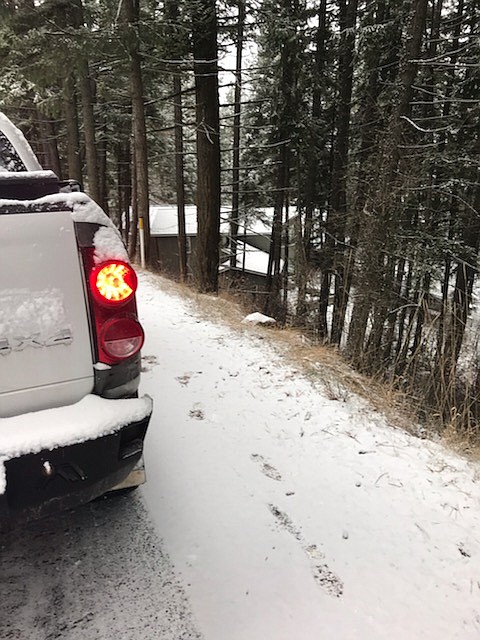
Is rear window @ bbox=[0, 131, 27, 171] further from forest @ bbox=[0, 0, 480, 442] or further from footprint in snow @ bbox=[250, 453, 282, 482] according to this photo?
forest @ bbox=[0, 0, 480, 442]

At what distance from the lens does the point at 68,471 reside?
1.77 meters

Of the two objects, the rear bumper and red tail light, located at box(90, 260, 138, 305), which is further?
red tail light, located at box(90, 260, 138, 305)

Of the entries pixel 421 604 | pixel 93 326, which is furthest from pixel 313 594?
pixel 93 326

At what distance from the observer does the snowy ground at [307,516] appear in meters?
1.92

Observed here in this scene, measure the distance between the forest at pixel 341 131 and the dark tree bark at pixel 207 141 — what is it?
Result: 0.03 meters

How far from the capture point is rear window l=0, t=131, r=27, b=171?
2.54 metres

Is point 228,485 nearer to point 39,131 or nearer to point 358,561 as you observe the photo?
point 358,561

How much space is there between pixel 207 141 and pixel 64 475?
27.0 ft

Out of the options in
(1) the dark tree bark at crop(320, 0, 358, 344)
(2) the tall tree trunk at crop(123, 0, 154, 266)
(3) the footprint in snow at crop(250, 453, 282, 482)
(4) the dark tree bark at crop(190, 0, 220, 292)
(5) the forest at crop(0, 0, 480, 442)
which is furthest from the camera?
(1) the dark tree bark at crop(320, 0, 358, 344)

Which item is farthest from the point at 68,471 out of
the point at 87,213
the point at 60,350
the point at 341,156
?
the point at 341,156

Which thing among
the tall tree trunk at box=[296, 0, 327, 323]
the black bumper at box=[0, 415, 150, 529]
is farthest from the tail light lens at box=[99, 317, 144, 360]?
the tall tree trunk at box=[296, 0, 327, 323]

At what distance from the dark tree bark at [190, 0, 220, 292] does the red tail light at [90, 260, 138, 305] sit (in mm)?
7105

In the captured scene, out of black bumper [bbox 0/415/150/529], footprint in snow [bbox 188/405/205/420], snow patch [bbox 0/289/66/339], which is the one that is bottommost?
footprint in snow [bbox 188/405/205/420]

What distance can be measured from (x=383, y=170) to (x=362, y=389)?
610 cm
